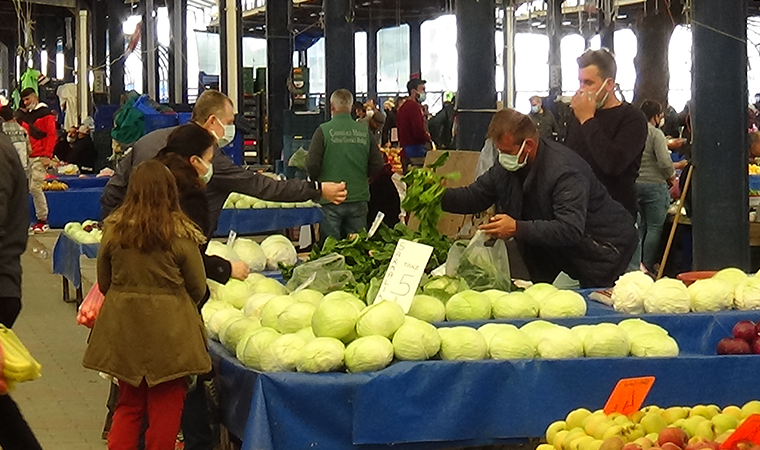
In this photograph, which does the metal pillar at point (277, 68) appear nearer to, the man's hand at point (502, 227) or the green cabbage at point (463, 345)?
the man's hand at point (502, 227)

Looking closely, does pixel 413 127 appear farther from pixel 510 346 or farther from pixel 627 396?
pixel 627 396

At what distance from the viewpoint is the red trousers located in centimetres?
458

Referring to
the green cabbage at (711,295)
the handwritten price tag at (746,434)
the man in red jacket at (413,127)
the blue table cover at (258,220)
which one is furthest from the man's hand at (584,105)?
the man in red jacket at (413,127)

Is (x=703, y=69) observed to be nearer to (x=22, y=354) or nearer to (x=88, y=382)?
(x=88, y=382)

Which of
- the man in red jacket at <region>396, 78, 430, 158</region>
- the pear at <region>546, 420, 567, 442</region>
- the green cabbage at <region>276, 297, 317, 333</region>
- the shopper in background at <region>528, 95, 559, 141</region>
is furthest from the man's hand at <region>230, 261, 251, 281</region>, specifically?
the shopper in background at <region>528, 95, 559, 141</region>

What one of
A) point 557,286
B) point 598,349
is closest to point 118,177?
point 557,286

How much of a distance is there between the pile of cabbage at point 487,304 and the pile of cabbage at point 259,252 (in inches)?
69.0

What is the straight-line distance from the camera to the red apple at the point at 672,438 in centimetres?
323

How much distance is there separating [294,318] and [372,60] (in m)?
37.3

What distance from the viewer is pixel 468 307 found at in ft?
16.0

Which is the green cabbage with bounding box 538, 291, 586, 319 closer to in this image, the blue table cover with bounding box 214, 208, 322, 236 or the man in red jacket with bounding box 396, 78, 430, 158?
the blue table cover with bounding box 214, 208, 322, 236

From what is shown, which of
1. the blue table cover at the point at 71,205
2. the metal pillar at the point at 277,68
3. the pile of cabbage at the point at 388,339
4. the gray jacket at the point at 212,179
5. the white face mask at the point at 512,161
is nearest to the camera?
the pile of cabbage at the point at 388,339

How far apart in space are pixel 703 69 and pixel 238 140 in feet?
39.2

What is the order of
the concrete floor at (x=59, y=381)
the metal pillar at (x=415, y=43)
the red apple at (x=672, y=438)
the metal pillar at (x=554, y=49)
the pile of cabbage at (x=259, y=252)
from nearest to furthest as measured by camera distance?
the red apple at (x=672, y=438) → the concrete floor at (x=59, y=381) → the pile of cabbage at (x=259, y=252) → the metal pillar at (x=554, y=49) → the metal pillar at (x=415, y=43)
